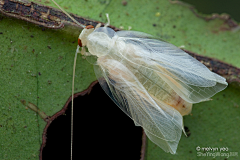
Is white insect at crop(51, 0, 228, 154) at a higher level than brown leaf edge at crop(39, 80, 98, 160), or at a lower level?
higher

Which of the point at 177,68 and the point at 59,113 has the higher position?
the point at 177,68

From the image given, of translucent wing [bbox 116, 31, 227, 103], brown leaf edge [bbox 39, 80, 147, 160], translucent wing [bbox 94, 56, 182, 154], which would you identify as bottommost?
brown leaf edge [bbox 39, 80, 147, 160]

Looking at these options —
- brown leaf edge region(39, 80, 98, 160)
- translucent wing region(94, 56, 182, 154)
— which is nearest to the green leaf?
brown leaf edge region(39, 80, 98, 160)

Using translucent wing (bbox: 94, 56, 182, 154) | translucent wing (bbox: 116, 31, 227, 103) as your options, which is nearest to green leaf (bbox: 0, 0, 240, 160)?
translucent wing (bbox: 94, 56, 182, 154)

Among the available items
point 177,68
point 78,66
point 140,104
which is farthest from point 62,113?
point 177,68

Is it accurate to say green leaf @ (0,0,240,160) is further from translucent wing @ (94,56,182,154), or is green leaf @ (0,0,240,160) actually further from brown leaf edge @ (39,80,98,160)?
translucent wing @ (94,56,182,154)

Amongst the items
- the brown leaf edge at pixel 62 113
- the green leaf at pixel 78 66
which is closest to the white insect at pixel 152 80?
the brown leaf edge at pixel 62 113

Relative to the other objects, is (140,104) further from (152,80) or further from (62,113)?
(62,113)
